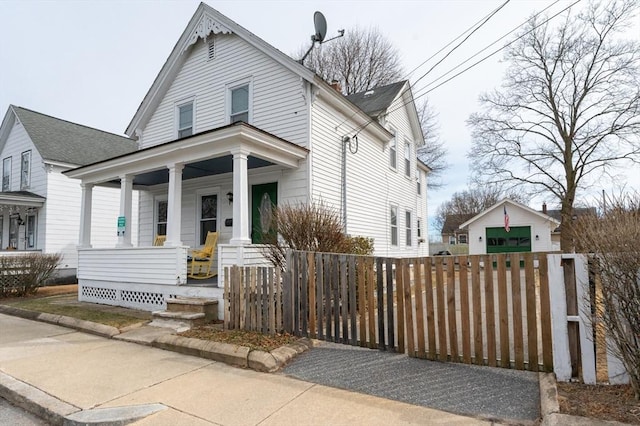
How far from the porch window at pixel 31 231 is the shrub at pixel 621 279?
19.5 metres

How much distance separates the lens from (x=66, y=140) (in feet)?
57.3

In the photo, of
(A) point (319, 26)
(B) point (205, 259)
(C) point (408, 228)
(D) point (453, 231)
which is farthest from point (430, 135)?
(D) point (453, 231)

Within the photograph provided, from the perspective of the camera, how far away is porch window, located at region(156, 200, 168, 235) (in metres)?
11.7

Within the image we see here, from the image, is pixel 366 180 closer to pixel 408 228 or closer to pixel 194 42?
pixel 408 228

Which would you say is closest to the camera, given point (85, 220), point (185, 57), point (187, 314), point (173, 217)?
point (187, 314)

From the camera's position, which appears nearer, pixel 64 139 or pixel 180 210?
pixel 180 210

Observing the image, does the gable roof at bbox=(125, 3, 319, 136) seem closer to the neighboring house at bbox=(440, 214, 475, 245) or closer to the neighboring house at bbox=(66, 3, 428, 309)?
the neighboring house at bbox=(66, 3, 428, 309)

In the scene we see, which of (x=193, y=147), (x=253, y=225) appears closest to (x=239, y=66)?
(x=193, y=147)

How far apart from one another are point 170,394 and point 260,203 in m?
6.26

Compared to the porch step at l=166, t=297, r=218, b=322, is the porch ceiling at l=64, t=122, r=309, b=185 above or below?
above

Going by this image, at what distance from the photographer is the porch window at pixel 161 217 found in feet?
38.4

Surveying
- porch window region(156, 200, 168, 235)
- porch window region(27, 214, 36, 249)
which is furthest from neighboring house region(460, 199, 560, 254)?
porch window region(27, 214, 36, 249)

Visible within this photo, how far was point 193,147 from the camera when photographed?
25.1 ft

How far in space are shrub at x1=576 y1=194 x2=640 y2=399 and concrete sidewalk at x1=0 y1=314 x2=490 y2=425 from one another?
1.42 meters
